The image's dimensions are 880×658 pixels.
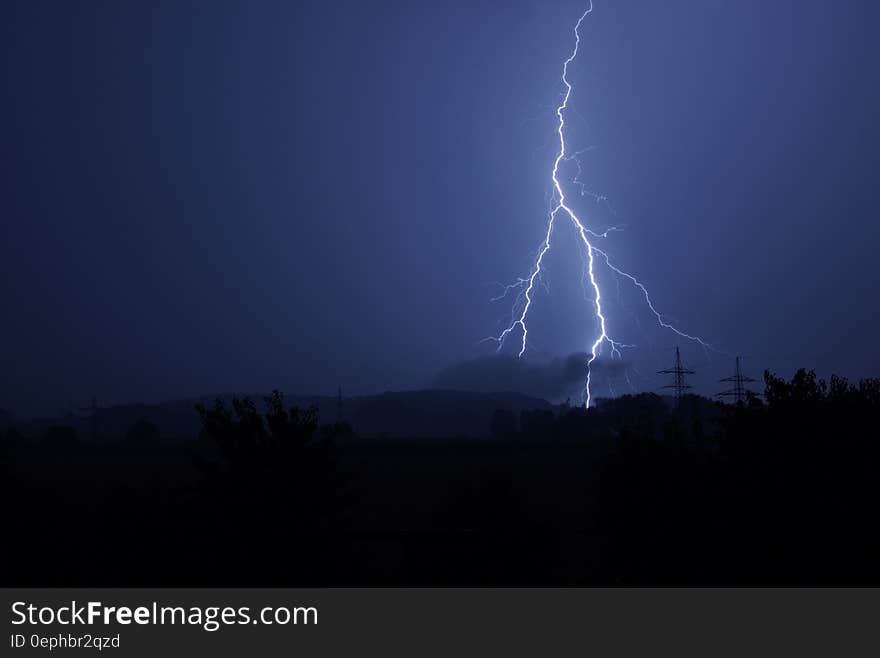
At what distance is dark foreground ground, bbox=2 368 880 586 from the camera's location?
672 cm

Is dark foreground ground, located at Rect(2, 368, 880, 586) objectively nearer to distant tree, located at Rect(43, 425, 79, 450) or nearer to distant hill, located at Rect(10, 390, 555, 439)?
distant tree, located at Rect(43, 425, 79, 450)

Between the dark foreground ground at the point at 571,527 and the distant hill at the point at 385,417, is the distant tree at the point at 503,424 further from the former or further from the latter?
the dark foreground ground at the point at 571,527

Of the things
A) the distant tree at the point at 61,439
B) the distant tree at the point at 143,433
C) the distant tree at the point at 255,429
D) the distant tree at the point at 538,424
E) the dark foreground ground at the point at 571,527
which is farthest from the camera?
the distant tree at the point at 538,424

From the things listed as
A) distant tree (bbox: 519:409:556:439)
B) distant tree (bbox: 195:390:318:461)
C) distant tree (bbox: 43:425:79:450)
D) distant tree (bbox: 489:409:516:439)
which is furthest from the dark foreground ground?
distant tree (bbox: 489:409:516:439)

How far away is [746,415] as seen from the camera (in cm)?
924

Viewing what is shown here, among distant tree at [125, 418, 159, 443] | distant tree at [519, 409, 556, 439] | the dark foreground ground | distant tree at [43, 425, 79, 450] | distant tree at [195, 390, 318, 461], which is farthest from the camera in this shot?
distant tree at [519, 409, 556, 439]

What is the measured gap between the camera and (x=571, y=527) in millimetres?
6871

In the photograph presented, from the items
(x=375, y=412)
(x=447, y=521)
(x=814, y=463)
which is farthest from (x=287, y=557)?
(x=375, y=412)

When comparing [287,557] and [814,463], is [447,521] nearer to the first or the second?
[287,557]

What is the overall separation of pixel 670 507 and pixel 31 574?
24.9ft

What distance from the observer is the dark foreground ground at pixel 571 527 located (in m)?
6.72

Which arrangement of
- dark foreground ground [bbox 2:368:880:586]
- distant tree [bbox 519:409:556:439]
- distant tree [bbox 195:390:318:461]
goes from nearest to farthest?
dark foreground ground [bbox 2:368:880:586]
distant tree [bbox 195:390:318:461]
distant tree [bbox 519:409:556:439]

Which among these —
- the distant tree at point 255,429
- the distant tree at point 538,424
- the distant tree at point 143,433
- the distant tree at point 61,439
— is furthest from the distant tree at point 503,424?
the distant tree at point 255,429
